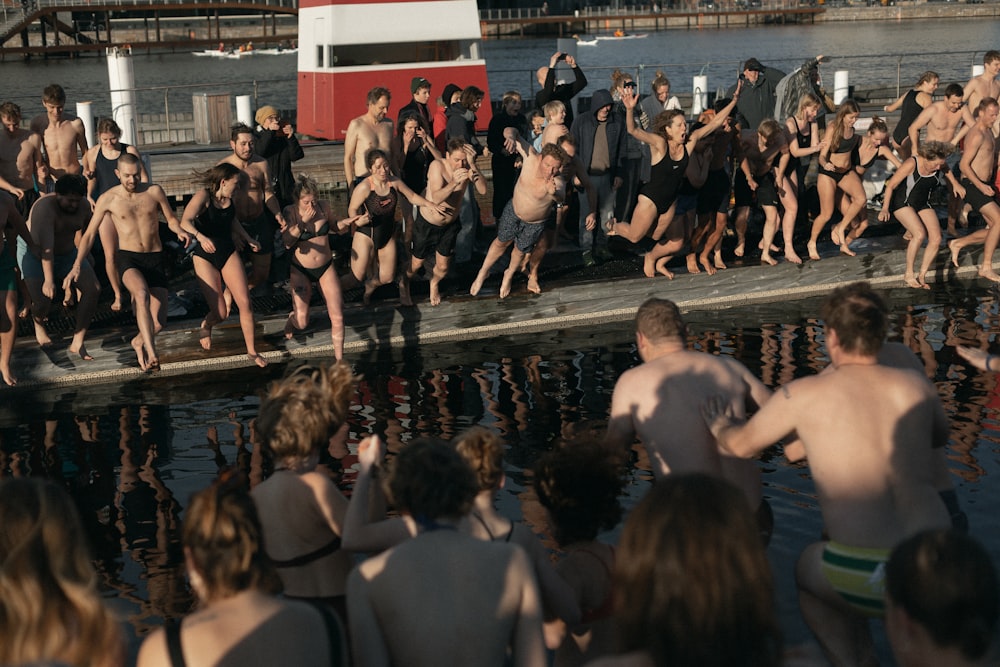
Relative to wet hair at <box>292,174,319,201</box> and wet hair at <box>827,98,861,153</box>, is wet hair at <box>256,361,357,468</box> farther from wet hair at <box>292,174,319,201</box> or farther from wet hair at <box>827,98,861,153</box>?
wet hair at <box>827,98,861,153</box>

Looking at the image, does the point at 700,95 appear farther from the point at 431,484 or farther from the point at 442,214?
the point at 431,484

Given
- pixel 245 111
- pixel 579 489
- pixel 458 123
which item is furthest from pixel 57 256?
pixel 245 111

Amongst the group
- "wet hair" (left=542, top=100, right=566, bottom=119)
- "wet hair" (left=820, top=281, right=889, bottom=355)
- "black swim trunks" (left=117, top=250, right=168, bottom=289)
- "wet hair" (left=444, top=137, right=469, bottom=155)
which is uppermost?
"wet hair" (left=542, top=100, right=566, bottom=119)

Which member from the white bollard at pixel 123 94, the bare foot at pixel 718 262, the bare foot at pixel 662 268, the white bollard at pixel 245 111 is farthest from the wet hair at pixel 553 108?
the white bollard at pixel 245 111

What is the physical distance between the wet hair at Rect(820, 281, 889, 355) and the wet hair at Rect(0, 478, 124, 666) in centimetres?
309

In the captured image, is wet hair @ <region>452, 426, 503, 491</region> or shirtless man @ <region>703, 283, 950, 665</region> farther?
shirtless man @ <region>703, 283, 950, 665</region>

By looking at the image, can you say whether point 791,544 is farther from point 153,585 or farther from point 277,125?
point 277,125

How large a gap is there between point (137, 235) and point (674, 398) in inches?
244

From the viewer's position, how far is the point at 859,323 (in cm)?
482

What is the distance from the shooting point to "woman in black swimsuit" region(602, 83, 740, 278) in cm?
1131

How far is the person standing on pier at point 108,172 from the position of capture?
10078mm

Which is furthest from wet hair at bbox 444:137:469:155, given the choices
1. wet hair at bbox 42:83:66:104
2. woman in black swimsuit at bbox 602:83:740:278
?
wet hair at bbox 42:83:66:104

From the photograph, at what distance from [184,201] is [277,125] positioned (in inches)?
258

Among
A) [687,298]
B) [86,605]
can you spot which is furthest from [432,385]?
[86,605]
